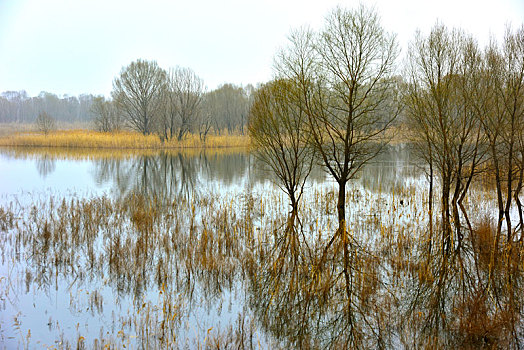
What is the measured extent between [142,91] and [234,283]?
34994mm

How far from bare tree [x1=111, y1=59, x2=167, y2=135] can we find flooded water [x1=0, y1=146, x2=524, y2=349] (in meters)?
28.6

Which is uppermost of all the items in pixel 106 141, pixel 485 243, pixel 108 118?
pixel 108 118

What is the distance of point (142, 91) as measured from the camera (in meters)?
37.2

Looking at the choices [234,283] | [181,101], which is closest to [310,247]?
[234,283]

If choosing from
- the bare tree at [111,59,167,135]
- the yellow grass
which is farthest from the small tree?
the bare tree at [111,59,167,135]

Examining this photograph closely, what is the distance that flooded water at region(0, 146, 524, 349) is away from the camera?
4156mm

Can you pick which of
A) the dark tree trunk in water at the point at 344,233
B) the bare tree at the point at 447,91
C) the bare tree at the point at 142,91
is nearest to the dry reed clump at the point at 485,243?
the bare tree at the point at 447,91

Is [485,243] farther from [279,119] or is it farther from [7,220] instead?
[7,220]

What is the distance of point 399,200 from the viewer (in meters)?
11.8

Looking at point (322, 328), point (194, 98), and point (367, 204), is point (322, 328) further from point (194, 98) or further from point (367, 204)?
point (194, 98)

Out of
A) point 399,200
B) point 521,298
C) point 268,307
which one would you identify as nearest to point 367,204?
point 399,200

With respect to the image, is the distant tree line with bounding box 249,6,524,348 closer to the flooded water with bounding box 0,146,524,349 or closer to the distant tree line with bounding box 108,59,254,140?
the flooded water with bounding box 0,146,524,349

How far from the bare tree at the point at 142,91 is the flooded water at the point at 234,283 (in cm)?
2860

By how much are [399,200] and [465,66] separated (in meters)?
4.17
